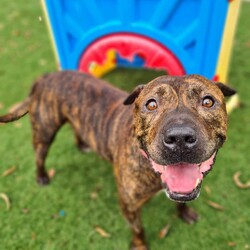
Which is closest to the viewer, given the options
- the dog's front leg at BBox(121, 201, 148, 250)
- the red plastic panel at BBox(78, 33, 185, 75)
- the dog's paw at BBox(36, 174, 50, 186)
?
the dog's front leg at BBox(121, 201, 148, 250)

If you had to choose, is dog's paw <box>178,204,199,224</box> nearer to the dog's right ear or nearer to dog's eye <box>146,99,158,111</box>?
the dog's right ear

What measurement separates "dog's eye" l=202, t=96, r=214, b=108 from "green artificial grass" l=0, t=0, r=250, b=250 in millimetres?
1434

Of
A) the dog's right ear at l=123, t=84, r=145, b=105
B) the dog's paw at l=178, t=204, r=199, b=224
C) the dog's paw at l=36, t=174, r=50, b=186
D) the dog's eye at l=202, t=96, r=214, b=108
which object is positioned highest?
the dog's eye at l=202, t=96, r=214, b=108

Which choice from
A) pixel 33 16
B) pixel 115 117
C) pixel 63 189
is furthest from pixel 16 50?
pixel 115 117

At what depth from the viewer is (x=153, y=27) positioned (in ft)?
12.8

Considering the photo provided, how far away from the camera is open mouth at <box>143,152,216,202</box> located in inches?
82.5

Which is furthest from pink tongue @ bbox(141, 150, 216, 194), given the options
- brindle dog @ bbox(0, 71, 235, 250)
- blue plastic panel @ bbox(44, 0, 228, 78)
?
blue plastic panel @ bbox(44, 0, 228, 78)

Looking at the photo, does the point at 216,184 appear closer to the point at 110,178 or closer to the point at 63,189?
the point at 110,178

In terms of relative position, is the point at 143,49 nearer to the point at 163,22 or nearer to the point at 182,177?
the point at 163,22

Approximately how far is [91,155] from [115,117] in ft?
4.61

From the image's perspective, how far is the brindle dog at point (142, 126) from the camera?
6.39ft

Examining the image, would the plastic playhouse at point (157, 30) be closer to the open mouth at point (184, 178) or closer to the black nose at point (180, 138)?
the open mouth at point (184, 178)

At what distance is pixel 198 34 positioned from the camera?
3.78 meters

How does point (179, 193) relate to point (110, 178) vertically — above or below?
above
